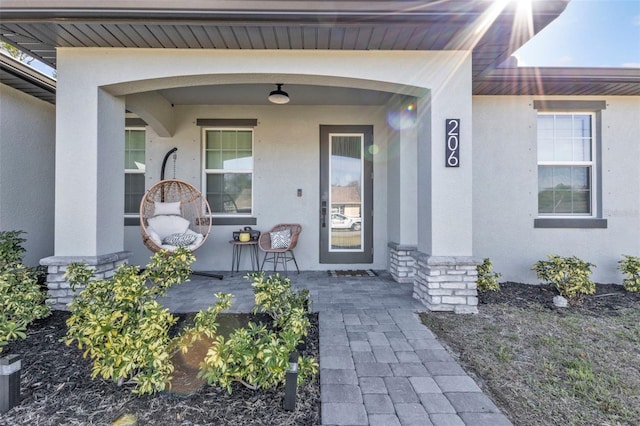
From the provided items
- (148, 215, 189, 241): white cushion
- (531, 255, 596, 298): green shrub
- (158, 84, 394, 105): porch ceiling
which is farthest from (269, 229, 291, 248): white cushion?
(531, 255, 596, 298): green shrub

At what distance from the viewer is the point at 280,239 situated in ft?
16.3

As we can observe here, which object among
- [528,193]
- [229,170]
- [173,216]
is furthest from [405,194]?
[173,216]

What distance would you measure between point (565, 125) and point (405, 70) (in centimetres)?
306

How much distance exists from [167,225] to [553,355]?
4799 mm

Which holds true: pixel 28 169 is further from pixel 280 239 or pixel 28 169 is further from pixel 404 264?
pixel 404 264

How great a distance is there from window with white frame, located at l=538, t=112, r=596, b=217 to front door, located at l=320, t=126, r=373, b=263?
254 cm

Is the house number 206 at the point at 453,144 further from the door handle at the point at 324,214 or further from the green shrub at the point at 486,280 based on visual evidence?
the door handle at the point at 324,214

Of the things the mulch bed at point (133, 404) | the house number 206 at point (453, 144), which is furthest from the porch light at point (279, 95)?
the mulch bed at point (133, 404)

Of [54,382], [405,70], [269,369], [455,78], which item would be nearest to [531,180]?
[455,78]

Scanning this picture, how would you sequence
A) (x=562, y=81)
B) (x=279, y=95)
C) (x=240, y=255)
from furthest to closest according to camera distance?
(x=240, y=255)
(x=279, y=95)
(x=562, y=81)

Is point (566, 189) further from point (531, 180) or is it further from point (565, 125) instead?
point (565, 125)

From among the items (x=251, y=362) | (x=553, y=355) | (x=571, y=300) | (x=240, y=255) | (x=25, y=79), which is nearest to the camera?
(x=251, y=362)

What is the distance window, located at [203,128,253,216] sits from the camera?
17.9 feet

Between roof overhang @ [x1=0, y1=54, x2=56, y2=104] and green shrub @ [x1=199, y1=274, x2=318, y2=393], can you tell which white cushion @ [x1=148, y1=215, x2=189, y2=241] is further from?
green shrub @ [x1=199, y1=274, x2=318, y2=393]
